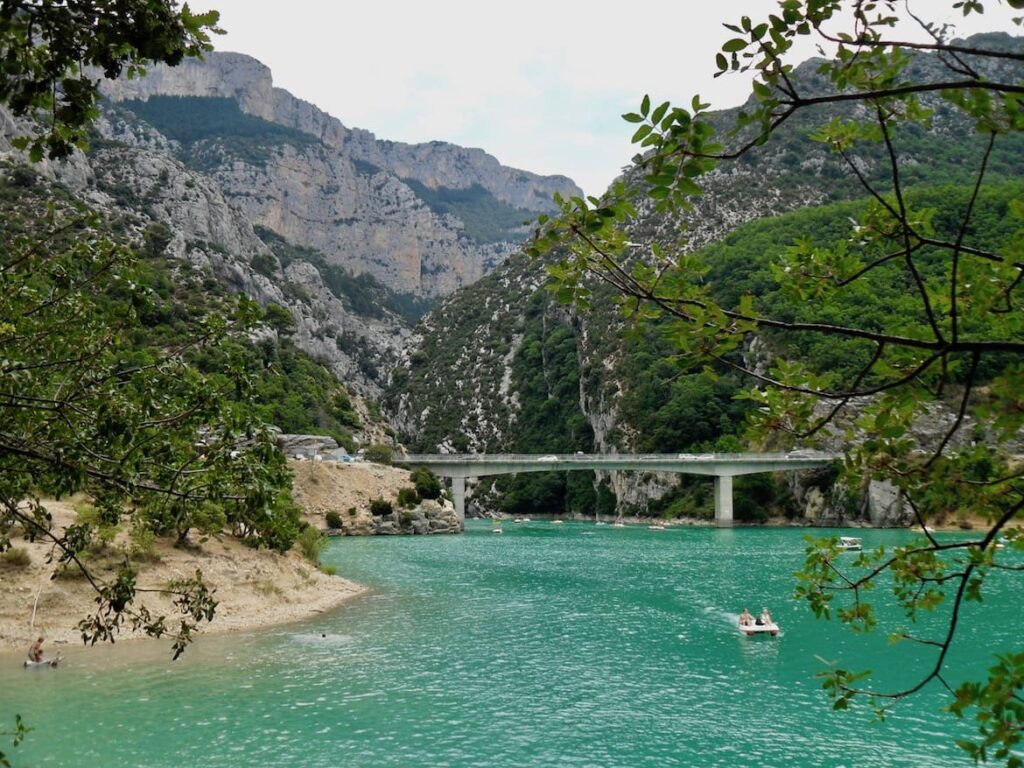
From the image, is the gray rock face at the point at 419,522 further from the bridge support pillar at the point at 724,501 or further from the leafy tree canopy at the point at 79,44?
the leafy tree canopy at the point at 79,44

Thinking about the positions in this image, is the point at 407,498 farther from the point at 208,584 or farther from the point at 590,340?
the point at 590,340

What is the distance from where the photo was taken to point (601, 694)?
715 inches

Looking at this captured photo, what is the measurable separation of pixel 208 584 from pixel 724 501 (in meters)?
63.0

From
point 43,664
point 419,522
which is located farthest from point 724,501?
point 43,664

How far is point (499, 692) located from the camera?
18.2m

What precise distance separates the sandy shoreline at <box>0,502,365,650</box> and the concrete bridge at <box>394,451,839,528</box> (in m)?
49.1

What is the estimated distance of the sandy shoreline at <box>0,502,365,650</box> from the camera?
71.5 feet

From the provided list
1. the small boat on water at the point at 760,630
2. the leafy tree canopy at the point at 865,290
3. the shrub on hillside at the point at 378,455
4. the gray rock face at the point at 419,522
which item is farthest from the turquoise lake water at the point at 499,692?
the shrub on hillside at the point at 378,455

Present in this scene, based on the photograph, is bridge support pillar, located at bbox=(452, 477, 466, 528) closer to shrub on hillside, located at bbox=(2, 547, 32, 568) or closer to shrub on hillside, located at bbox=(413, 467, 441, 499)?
shrub on hillside, located at bbox=(413, 467, 441, 499)

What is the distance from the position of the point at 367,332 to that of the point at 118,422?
16227cm

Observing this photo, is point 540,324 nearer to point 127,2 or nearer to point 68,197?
point 68,197

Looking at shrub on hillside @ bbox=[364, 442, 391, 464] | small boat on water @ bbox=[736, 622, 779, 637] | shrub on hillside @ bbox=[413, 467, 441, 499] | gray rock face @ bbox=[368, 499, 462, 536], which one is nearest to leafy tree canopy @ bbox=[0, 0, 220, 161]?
small boat on water @ bbox=[736, 622, 779, 637]

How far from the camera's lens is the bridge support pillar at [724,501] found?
79.1 meters

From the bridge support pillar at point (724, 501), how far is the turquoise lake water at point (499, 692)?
4724 centimetres
